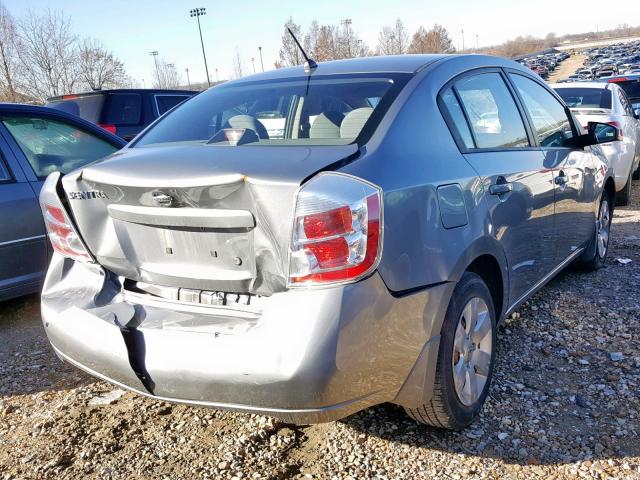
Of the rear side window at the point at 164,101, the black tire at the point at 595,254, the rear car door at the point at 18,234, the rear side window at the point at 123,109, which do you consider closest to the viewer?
the rear car door at the point at 18,234

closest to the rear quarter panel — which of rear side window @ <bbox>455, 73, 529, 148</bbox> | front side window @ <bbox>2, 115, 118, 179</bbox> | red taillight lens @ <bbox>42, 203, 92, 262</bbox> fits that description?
rear side window @ <bbox>455, 73, 529, 148</bbox>

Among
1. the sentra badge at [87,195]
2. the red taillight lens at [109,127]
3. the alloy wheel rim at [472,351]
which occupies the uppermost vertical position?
the sentra badge at [87,195]

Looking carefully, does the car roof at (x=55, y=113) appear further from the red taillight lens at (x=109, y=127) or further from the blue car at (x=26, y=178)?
the red taillight lens at (x=109, y=127)

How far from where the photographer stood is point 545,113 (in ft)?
12.6

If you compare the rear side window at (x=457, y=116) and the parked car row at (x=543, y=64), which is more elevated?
the rear side window at (x=457, y=116)

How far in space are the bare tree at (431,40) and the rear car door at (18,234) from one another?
64.7m

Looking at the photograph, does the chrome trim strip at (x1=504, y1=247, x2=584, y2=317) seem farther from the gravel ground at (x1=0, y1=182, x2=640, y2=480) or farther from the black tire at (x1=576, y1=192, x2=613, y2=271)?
the gravel ground at (x1=0, y1=182, x2=640, y2=480)

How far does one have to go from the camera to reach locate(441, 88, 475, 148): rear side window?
8.88 ft

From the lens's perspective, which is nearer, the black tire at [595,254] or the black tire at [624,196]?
the black tire at [595,254]

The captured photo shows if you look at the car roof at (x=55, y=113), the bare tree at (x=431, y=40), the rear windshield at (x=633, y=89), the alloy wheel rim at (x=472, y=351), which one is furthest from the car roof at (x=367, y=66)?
the bare tree at (x=431, y=40)

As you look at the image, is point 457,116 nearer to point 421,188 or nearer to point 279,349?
point 421,188

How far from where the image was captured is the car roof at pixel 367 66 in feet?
9.17

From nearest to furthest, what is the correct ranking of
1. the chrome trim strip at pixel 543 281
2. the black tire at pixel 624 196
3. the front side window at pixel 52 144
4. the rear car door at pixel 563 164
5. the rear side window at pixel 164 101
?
the chrome trim strip at pixel 543 281
the rear car door at pixel 563 164
the front side window at pixel 52 144
the black tire at pixel 624 196
the rear side window at pixel 164 101

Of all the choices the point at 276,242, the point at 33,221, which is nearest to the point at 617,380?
the point at 276,242
